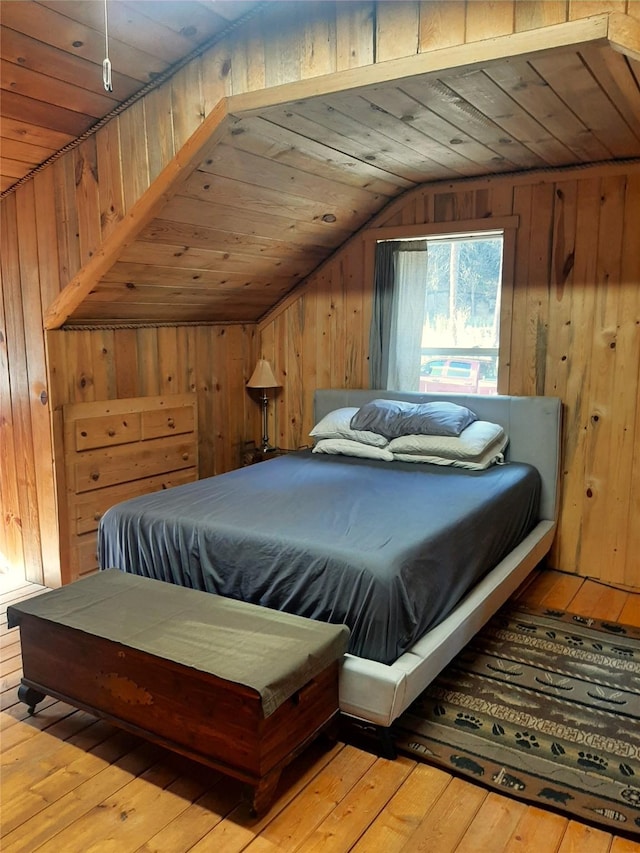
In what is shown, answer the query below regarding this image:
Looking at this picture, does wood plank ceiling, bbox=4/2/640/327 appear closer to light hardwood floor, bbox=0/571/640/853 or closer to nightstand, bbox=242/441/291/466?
nightstand, bbox=242/441/291/466

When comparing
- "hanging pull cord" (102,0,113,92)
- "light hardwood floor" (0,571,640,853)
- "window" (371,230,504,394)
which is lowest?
"light hardwood floor" (0,571,640,853)

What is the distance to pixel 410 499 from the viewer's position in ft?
9.59

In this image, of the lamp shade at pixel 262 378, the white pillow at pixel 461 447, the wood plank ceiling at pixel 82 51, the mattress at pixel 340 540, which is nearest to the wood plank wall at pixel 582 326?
the white pillow at pixel 461 447

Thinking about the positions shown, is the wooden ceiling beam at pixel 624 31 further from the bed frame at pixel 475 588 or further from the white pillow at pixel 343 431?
the white pillow at pixel 343 431

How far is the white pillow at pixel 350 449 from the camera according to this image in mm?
3774

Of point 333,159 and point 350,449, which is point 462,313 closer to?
point 350,449

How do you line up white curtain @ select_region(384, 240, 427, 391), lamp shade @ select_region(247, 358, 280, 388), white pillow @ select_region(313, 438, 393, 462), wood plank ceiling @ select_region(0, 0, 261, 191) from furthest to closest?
lamp shade @ select_region(247, 358, 280, 388) < white curtain @ select_region(384, 240, 427, 391) < white pillow @ select_region(313, 438, 393, 462) < wood plank ceiling @ select_region(0, 0, 261, 191)

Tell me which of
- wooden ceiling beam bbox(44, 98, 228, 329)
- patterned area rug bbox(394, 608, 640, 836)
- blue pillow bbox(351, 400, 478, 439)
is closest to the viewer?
patterned area rug bbox(394, 608, 640, 836)

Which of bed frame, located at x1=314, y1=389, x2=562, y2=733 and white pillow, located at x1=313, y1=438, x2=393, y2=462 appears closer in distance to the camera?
bed frame, located at x1=314, y1=389, x2=562, y2=733

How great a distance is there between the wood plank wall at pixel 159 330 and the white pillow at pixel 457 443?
0.43m

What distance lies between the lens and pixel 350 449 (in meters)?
3.89

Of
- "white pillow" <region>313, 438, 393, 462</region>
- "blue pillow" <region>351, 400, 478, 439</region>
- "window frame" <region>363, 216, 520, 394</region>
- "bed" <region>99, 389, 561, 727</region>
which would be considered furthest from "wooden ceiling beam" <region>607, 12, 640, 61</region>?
"white pillow" <region>313, 438, 393, 462</region>

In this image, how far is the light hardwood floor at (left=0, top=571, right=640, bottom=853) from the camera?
5.96 feet

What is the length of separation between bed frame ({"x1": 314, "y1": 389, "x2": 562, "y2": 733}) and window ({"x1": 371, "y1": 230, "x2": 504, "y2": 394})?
24 cm
